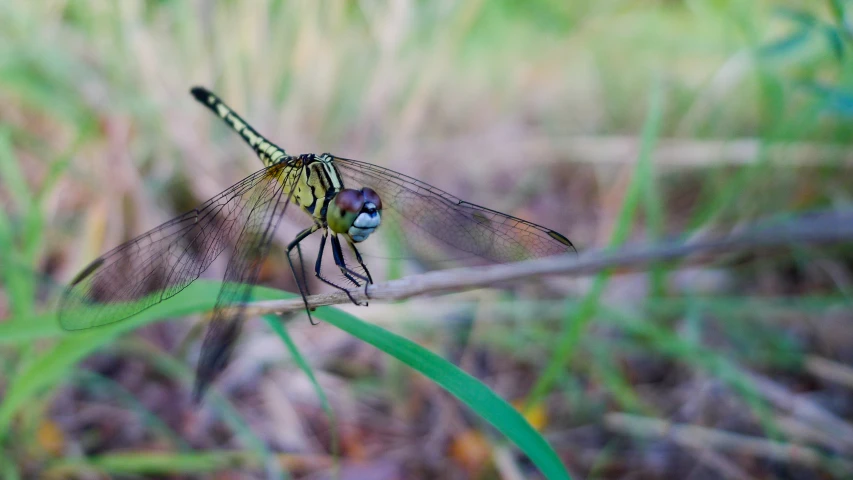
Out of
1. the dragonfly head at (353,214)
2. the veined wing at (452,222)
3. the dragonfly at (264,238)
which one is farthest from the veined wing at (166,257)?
the veined wing at (452,222)

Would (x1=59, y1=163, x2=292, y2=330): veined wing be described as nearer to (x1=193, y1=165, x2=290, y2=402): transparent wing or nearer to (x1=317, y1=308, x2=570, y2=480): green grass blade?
(x1=193, y1=165, x2=290, y2=402): transparent wing

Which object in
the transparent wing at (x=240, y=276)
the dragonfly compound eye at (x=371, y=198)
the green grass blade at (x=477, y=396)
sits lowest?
the green grass blade at (x=477, y=396)

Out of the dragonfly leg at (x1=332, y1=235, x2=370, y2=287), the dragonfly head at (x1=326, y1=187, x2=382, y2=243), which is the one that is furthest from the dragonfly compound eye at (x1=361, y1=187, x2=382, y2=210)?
the dragonfly leg at (x1=332, y1=235, x2=370, y2=287)

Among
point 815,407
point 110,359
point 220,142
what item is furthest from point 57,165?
point 815,407

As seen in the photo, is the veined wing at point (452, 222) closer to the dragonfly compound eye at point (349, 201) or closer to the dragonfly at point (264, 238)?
the dragonfly at point (264, 238)

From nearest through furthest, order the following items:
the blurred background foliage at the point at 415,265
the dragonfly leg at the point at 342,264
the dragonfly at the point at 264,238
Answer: the dragonfly at the point at 264,238
the dragonfly leg at the point at 342,264
the blurred background foliage at the point at 415,265

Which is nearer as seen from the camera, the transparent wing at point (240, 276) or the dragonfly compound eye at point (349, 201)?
the transparent wing at point (240, 276)

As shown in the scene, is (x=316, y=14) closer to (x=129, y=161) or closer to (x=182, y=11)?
(x=182, y=11)
